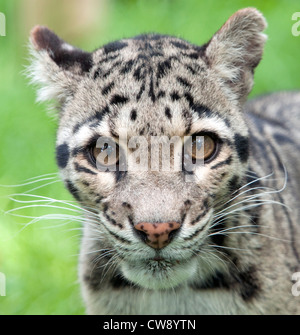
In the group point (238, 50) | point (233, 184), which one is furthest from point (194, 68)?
point (233, 184)

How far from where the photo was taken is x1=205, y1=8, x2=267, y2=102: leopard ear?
6004 millimetres

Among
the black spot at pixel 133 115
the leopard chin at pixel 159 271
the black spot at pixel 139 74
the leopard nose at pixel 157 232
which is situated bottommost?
the leopard chin at pixel 159 271

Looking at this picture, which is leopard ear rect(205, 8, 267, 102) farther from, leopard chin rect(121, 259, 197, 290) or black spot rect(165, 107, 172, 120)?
leopard chin rect(121, 259, 197, 290)

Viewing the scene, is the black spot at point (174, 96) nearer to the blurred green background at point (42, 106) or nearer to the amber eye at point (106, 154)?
the amber eye at point (106, 154)

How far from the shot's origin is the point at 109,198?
214 inches

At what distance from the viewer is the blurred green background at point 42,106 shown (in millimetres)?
8516

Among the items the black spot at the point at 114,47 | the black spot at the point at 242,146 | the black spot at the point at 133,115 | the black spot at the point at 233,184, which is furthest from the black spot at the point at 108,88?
the black spot at the point at 233,184

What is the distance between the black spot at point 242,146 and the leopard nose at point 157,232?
1.14 m

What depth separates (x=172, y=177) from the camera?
5320mm

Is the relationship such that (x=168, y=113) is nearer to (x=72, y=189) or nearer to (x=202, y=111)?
(x=202, y=111)

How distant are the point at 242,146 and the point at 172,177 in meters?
0.91
